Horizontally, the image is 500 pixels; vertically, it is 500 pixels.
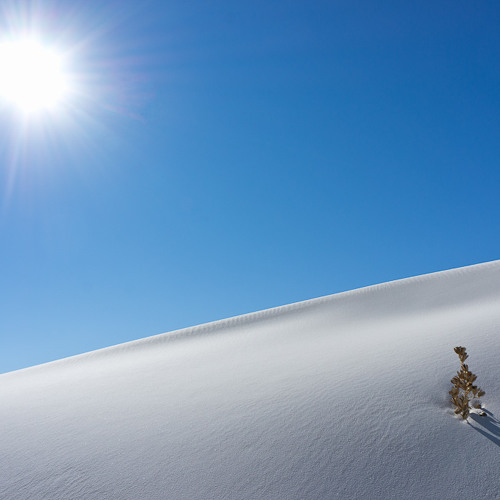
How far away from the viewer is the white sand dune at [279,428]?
200 centimetres

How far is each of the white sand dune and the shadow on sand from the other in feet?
0.03

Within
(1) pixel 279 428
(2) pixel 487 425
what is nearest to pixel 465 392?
(2) pixel 487 425

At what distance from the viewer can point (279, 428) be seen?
8.41ft

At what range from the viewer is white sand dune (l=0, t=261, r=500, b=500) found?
200 cm

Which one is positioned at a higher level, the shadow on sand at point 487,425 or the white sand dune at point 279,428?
the white sand dune at point 279,428

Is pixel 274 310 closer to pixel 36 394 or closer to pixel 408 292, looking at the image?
pixel 408 292

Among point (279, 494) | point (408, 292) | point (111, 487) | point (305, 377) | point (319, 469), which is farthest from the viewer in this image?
point (408, 292)

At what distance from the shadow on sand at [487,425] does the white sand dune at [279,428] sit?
0.03 feet

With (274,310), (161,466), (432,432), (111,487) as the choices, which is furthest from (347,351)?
(274,310)

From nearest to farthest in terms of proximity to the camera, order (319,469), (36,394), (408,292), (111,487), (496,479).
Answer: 1. (496,479)
2. (319,469)
3. (111,487)
4. (36,394)
5. (408,292)

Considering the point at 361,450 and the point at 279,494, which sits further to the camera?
the point at 361,450

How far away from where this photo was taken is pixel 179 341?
29.8 feet

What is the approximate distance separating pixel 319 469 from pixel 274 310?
8.96 metres

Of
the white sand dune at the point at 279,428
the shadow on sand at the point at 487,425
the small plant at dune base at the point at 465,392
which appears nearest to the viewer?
the white sand dune at the point at 279,428
